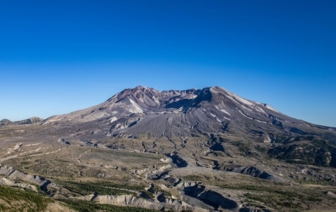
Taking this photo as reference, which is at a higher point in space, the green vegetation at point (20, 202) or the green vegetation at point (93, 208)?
the green vegetation at point (20, 202)

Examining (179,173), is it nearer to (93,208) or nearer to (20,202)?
(93,208)

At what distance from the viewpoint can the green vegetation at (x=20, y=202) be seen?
43.5m

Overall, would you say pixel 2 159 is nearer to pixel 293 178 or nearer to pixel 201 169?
Result: pixel 201 169

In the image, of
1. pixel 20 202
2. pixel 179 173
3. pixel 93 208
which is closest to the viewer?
pixel 20 202

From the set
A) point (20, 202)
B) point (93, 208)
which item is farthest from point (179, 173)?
point (20, 202)

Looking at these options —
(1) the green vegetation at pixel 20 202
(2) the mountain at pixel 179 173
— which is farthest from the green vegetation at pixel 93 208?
(1) the green vegetation at pixel 20 202

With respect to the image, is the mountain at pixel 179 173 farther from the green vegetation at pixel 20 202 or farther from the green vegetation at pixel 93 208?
the green vegetation at pixel 20 202

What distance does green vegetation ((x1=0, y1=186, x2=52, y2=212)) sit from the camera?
4345 cm

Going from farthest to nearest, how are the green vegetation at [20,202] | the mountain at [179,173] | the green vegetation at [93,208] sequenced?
the mountain at [179,173]
the green vegetation at [93,208]
the green vegetation at [20,202]

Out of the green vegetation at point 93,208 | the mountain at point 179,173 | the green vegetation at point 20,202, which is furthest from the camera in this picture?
the mountain at point 179,173

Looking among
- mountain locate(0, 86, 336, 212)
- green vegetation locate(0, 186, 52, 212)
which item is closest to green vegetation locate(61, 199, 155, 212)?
mountain locate(0, 86, 336, 212)

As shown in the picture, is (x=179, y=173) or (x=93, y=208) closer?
(x=93, y=208)

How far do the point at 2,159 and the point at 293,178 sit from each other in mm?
113559

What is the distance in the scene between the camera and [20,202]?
152ft
